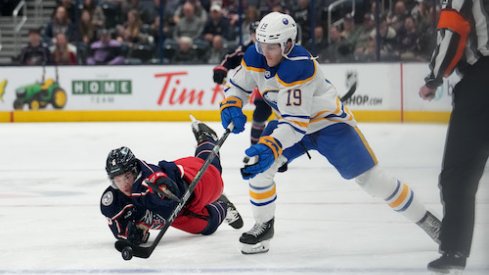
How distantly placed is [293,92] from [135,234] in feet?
2.90

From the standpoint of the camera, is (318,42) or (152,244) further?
(318,42)

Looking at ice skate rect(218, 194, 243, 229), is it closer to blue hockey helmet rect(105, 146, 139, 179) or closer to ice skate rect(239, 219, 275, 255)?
ice skate rect(239, 219, 275, 255)

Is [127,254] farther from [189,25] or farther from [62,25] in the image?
[62,25]

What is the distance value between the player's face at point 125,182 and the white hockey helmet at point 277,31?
29.2 inches

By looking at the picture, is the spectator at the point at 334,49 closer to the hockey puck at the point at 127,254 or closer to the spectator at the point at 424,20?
the spectator at the point at 424,20

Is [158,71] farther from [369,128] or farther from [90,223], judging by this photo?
[90,223]

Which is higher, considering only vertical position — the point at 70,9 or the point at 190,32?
the point at 70,9

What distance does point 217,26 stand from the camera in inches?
441

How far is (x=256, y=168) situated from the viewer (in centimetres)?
335

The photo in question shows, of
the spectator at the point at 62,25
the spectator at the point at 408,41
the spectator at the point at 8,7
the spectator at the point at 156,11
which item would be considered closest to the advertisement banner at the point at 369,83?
the spectator at the point at 408,41

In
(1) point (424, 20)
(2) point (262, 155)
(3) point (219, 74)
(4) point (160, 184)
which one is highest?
(2) point (262, 155)

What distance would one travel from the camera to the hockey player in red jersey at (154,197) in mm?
3566

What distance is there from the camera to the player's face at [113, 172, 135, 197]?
3.59m

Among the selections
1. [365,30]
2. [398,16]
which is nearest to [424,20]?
[398,16]
